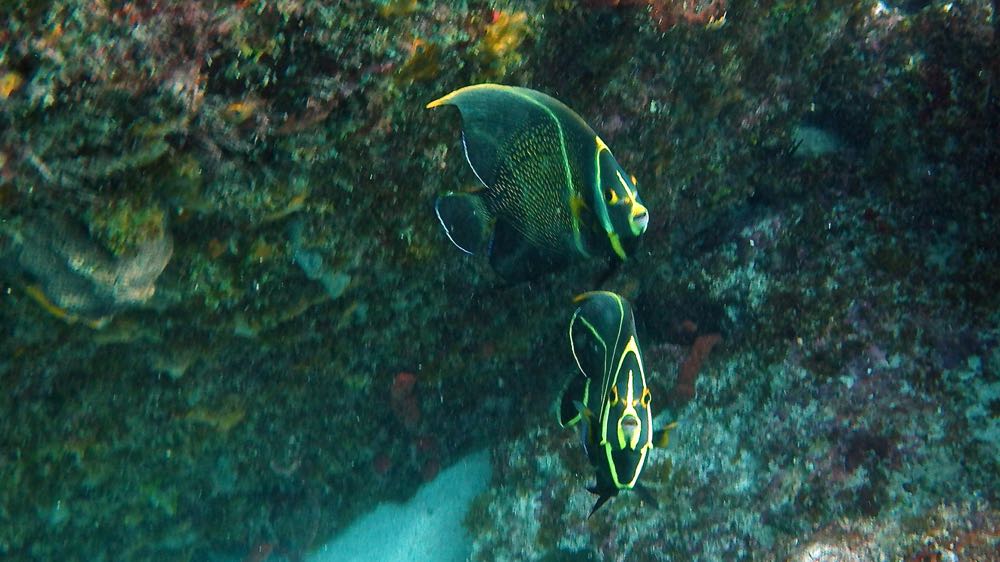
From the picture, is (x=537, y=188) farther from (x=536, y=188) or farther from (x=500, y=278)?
(x=500, y=278)

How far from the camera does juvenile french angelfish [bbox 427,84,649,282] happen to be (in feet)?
5.98

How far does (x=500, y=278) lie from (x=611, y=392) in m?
1.24

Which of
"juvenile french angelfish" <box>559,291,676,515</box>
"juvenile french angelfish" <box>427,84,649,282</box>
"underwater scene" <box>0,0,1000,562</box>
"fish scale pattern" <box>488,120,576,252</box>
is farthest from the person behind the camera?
"juvenile french angelfish" <box>559,291,676,515</box>

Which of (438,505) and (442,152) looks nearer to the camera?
(442,152)

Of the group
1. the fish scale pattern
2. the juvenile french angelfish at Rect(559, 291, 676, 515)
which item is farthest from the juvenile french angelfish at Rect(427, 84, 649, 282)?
the juvenile french angelfish at Rect(559, 291, 676, 515)

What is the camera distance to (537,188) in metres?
2.03

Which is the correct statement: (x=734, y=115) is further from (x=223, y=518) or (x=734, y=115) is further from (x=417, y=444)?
(x=223, y=518)

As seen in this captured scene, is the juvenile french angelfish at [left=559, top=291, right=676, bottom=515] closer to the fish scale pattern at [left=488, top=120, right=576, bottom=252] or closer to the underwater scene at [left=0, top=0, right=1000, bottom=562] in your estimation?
the underwater scene at [left=0, top=0, right=1000, bottom=562]

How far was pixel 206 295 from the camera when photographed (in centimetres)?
282

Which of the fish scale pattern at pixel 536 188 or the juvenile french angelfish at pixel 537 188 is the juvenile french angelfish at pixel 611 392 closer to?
the juvenile french angelfish at pixel 537 188

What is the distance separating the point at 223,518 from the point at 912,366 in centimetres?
519

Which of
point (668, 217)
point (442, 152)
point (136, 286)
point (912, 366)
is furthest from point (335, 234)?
point (912, 366)

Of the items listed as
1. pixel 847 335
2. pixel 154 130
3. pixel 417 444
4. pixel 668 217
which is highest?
pixel 154 130

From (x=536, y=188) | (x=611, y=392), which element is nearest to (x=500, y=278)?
(x=611, y=392)
